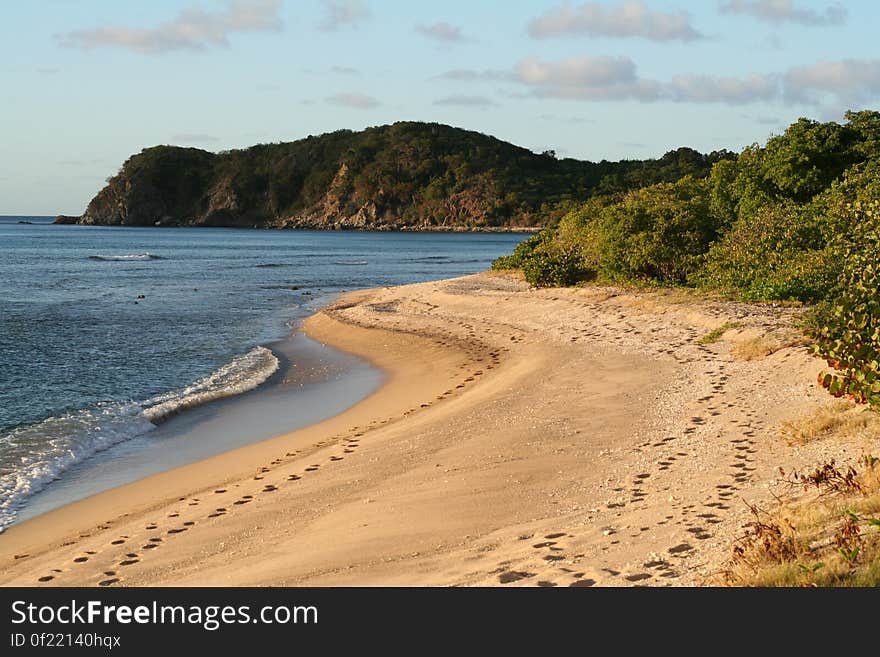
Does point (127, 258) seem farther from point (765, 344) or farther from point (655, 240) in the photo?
point (765, 344)

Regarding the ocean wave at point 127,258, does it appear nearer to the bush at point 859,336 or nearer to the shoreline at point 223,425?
the shoreline at point 223,425

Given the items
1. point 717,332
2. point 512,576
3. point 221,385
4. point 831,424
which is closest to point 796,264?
point 717,332

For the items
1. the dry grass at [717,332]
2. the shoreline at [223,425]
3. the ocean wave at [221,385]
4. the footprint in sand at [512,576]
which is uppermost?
the dry grass at [717,332]

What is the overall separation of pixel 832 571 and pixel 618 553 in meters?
1.74

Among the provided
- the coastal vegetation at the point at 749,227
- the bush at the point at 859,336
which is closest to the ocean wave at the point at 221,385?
the bush at the point at 859,336

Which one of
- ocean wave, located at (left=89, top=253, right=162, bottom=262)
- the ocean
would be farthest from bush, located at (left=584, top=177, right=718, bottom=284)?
ocean wave, located at (left=89, top=253, right=162, bottom=262)

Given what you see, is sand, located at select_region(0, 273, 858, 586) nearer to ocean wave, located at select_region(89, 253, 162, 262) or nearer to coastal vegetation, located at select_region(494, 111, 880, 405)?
coastal vegetation, located at select_region(494, 111, 880, 405)

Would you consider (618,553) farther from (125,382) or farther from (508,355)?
(125,382)

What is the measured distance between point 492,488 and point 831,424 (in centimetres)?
396

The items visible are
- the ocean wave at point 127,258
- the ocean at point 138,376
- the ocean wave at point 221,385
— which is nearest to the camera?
the ocean at point 138,376

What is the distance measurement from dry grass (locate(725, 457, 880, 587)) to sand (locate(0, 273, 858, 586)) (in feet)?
1.14

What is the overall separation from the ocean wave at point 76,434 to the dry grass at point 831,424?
9.14 m

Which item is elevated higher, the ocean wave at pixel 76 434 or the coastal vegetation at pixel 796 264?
the coastal vegetation at pixel 796 264

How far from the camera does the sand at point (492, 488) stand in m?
7.41
